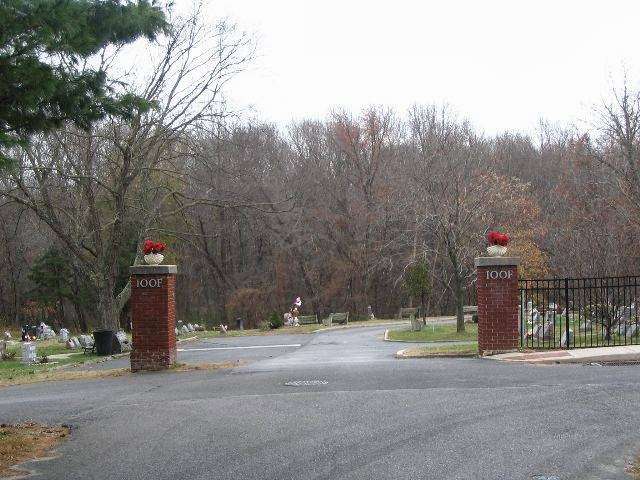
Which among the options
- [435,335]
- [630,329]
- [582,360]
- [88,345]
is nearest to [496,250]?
[582,360]

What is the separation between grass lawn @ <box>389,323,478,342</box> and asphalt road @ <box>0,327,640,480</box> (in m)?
13.9

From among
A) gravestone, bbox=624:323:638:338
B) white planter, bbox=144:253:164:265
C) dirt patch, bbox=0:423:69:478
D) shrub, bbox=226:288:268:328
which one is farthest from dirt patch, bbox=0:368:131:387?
shrub, bbox=226:288:268:328

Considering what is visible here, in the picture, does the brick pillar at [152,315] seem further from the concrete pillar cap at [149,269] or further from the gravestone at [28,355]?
the gravestone at [28,355]

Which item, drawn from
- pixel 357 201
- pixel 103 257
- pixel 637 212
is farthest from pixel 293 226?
pixel 637 212

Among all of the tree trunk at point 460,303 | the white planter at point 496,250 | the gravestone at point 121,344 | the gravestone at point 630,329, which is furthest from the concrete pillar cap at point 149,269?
the tree trunk at point 460,303

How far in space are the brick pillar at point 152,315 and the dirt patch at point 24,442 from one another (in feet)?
19.1

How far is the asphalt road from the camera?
22.5ft

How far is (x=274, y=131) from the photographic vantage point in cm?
5662

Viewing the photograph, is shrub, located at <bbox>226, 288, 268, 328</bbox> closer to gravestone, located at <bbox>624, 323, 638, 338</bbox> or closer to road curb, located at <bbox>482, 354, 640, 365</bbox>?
gravestone, located at <bbox>624, 323, 638, 338</bbox>

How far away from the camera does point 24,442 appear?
878 centimetres

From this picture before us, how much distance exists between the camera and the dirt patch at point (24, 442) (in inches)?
311

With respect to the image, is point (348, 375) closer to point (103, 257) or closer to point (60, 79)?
point (60, 79)

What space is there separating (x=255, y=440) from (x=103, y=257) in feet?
83.9

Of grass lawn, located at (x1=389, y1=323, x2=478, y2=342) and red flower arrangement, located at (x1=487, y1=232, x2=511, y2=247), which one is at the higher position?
red flower arrangement, located at (x1=487, y1=232, x2=511, y2=247)
